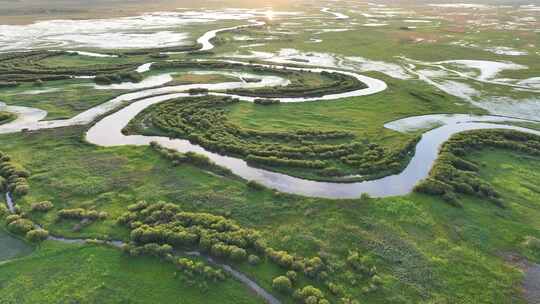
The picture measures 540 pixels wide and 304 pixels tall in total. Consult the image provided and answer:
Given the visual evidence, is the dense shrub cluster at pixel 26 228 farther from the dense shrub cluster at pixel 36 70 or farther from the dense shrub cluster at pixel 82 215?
the dense shrub cluster at pixel 36 70

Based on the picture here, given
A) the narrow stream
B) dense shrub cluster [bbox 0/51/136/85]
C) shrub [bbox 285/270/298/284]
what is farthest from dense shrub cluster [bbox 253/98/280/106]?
shrub [bbox 285/270/298/284]

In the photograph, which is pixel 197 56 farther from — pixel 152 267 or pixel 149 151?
pixel 152 267

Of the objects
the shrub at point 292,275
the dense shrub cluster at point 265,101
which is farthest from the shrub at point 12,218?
the dense shrub cluster at point 265,101

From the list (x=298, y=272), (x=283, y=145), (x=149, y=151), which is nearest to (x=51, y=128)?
(x=149, y=151)

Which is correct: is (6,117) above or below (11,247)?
above

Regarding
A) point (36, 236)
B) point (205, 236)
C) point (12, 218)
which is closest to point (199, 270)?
point (205, 236)

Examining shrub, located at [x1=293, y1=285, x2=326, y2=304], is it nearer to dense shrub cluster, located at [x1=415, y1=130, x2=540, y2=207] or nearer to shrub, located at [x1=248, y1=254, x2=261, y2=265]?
shrub, located at [x1=248, y1=254, x2=261, y2=265]

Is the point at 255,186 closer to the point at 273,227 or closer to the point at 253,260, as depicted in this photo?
the point at 273,227
